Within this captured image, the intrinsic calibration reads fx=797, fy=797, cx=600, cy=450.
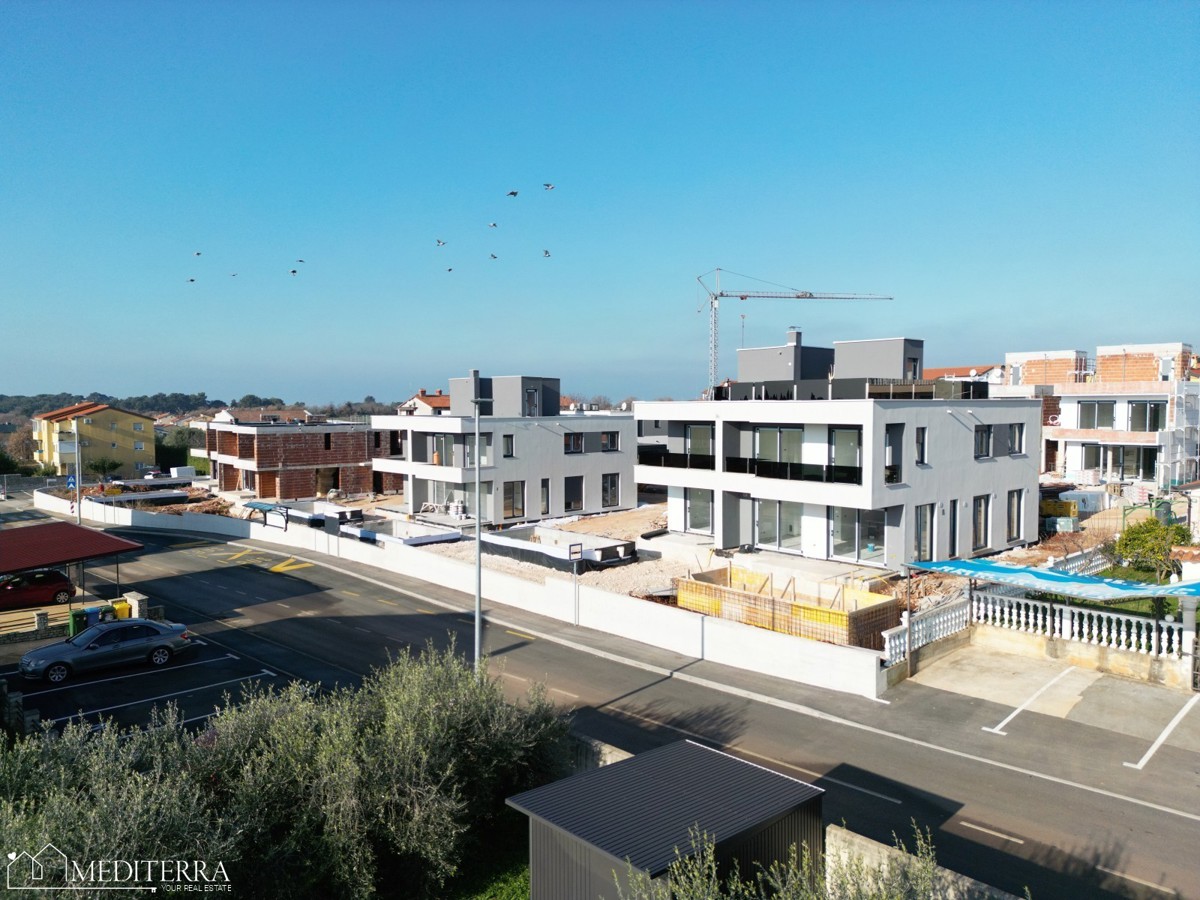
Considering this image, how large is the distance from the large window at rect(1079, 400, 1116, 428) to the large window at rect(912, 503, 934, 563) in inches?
882

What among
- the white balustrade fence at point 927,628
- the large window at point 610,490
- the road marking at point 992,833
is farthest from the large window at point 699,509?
the road marking at point 992,833

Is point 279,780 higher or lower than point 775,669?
higher

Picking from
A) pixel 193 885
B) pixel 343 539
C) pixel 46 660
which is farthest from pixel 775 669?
pixel 343 539

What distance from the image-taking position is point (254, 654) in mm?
22625

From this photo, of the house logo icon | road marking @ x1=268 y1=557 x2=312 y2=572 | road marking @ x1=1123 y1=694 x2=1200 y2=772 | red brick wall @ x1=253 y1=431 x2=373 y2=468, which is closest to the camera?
the house logo icon

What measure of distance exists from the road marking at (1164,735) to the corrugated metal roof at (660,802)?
8168mm

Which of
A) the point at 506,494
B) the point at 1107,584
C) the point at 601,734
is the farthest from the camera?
the point at 506,494

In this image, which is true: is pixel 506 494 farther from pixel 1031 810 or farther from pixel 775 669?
pixel 1031 810

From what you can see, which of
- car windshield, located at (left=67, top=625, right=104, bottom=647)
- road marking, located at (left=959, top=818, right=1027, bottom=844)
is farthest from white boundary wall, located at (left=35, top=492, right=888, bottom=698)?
car windshield, located at (left=67, top=625, right=104, bottom=647)

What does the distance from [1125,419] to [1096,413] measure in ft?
5.42

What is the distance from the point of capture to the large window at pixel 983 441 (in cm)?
3073

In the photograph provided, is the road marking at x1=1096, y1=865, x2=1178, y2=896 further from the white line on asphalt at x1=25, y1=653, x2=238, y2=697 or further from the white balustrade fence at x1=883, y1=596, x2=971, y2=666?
the white line on asphalt at x1=25, y1=653, x2=238, y2=697

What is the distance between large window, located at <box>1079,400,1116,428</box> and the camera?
4385 centimetres

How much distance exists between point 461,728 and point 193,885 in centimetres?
437
